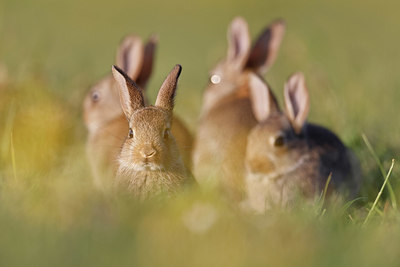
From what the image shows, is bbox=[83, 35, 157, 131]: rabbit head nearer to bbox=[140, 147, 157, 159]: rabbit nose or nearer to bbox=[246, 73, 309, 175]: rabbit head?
bbox=[246, 73, 309, 175]: rabbit head

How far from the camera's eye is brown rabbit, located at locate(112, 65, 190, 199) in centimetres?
398

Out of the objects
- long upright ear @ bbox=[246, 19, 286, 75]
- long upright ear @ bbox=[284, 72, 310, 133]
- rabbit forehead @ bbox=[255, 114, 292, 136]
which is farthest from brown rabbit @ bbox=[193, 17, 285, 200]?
long upright ear @ bbox=[284, 72, 310, 133]

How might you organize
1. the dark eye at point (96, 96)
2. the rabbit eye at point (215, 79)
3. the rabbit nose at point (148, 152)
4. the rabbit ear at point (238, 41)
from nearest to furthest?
the rabbit nose at point (148, 152) → the dark eye at point (96, 96) → the rabbit ear at point (238, 41) → the rabbit eye at point (215, 79)

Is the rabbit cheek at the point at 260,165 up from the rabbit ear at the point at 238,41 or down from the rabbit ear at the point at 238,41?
down

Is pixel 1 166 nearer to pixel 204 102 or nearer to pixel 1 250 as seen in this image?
pixel 1 250

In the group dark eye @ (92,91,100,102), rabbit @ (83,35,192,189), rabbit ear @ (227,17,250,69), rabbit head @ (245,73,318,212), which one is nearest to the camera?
rabbit head @ (245,73,318,212)

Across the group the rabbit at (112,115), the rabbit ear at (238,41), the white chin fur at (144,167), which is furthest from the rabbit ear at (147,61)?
the white chin fur at (144,167)

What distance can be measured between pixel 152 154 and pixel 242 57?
3.02m

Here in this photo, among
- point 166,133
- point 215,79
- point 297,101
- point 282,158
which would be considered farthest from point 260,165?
point 215,79

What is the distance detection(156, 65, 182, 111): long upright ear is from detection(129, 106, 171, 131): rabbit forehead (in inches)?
3.3

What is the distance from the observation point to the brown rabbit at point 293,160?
4836 mm

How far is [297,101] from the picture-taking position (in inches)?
208

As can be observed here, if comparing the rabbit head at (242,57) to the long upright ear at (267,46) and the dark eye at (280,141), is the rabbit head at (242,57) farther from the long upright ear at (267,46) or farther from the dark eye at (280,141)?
the dark eye at (280,141)

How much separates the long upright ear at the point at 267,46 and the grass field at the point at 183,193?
23.9 inches
